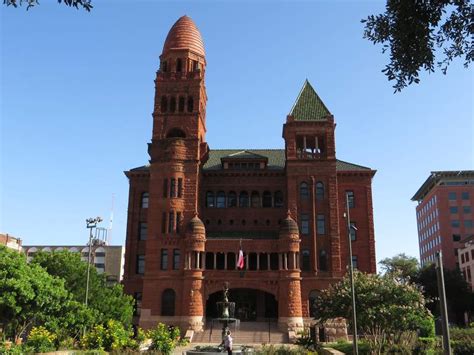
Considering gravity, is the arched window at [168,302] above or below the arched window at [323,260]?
below

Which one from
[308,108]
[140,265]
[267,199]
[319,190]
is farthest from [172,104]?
[319,190]

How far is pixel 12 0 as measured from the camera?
8062 millimetres

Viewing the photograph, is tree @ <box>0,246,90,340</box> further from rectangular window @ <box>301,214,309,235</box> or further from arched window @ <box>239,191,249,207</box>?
arched window @ <box>239,191,249,207</box>

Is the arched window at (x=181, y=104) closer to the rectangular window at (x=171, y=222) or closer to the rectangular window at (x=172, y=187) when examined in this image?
the rectangular window at (x=172, y=187)

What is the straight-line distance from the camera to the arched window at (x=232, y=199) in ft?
198

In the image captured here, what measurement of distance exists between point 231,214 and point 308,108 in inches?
648

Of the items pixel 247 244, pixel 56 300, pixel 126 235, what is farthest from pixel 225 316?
pixel 126 235

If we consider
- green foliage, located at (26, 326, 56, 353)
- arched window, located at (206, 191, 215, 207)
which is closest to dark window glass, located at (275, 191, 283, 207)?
arched window, located at (206, 191, 215, 207)

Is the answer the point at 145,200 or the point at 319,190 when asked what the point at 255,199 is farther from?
the point at 145,200

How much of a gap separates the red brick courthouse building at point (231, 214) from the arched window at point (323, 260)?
0.11 m

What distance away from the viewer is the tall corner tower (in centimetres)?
5238

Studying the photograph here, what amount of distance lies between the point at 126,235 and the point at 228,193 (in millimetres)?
13802

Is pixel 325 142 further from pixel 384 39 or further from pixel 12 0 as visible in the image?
pixel 12 0

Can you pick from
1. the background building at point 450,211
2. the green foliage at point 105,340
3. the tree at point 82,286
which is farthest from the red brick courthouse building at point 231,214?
the background building at point 450,211
